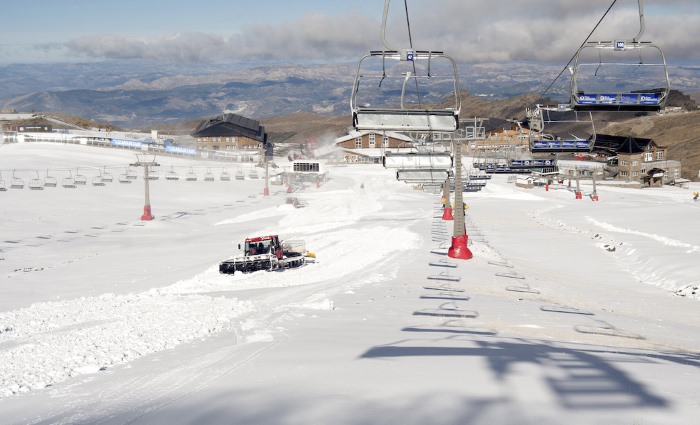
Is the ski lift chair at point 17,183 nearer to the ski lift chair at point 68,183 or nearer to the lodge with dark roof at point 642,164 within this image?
the ski lift chair at point 68,183

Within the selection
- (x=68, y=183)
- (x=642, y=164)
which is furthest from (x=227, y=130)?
(x=642, y=164)

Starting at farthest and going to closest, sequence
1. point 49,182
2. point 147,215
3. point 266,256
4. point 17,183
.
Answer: point 49,182 < point 17,183 < point 147,215 < point 266,256

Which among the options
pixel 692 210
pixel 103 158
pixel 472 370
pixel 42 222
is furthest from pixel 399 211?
pixel 103 158

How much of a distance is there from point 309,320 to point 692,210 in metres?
41.7

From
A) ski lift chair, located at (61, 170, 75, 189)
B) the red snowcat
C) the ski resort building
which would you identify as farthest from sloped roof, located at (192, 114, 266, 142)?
the red snowcat

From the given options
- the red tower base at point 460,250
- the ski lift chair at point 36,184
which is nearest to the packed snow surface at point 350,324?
the red tower base at point 460,250

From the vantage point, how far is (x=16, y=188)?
49781 mm

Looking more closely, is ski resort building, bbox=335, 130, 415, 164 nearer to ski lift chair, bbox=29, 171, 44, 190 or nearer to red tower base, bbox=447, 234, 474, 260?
ski lift chair, bbox=29, 171, 44, 190

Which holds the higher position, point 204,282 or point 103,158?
point 103,158

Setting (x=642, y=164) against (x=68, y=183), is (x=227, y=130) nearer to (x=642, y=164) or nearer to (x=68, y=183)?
(x=68, y=183)

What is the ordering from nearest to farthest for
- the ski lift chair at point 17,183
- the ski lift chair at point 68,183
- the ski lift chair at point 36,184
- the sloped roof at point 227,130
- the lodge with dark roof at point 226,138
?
1. the ski lift chair at point 17,183
2. the ski lift chair at point 36,184
3. the ski lift chair at point 68,183
4. the lodge with dark roof at point 226,138
5. the sloped roof at point 227,130

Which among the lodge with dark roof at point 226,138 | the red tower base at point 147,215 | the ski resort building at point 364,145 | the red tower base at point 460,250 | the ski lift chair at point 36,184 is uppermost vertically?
the lodge with dark roof at point 226,138

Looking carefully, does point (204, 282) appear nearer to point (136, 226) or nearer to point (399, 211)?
point (136, 226)

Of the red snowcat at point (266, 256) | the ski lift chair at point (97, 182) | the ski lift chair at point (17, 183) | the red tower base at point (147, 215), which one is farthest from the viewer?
the ski lift chair at point (97, 182)
